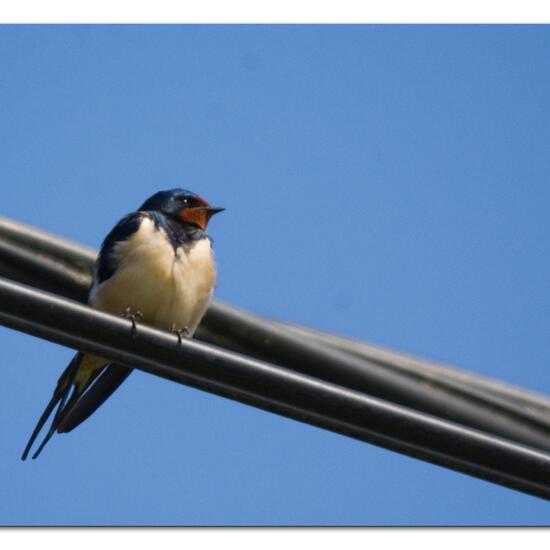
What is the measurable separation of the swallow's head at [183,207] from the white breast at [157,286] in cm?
23

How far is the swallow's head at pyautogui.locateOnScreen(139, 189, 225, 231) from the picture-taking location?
3.03 m

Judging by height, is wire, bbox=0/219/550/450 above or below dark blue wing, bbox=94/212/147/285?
below

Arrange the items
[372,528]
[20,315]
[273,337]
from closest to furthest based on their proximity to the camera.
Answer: [20,315] < [372,528] < [273,337]

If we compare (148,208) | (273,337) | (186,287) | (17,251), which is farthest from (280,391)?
(148,208)

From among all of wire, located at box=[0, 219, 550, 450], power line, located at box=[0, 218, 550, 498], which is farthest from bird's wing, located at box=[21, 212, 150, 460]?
power line, located at box=[0, 218, 550, 498]

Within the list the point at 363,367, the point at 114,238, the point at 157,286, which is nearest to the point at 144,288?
the point at 157,286

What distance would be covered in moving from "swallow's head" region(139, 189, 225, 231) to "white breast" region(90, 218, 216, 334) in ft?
0.75

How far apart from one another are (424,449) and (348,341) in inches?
22.0

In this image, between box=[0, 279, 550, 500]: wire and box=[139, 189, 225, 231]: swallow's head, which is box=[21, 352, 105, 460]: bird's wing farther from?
box=[0, 279, 550, 500]: wire

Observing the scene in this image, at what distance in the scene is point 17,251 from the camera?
191 cm

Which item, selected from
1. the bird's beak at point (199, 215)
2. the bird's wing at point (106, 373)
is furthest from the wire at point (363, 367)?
the bird's beak at point (199, 215)

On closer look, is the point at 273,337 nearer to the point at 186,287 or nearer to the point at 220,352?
the point at 220,352

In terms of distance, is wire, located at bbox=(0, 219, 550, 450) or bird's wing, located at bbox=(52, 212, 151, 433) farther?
bird's wing, located at bbox=(52, 212, 151, 433)

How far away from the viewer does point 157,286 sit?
2727mm
